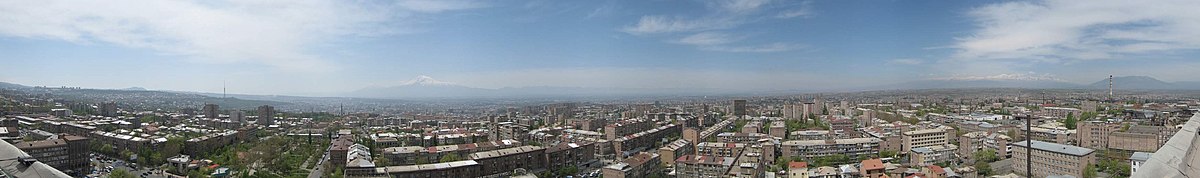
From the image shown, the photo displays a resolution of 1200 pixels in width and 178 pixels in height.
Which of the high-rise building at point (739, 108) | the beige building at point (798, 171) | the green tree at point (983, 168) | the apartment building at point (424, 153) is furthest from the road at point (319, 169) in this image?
the high-rise building at point (739, 108)

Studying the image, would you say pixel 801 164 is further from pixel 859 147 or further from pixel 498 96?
pixel 498 96

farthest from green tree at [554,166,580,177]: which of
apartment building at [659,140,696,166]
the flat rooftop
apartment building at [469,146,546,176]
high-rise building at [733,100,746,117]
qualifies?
high-rise building at [733,100,746,117]

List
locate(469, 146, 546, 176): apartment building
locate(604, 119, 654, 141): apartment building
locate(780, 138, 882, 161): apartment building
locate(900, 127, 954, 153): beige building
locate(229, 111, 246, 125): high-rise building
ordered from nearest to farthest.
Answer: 1. locate(469, 146, 546, 176): apartment building
2. locate(780, 138, 882, 161): apartment building
3. locate(900, 127, 954, 153): beige building
4. locate(604, 119, 654, 141): apartment building
5. locate(229, 111, 246, 125): high-rise building

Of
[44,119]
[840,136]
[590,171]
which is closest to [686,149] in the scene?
[590,171]

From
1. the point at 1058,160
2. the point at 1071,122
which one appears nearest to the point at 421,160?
the point at 1058,160

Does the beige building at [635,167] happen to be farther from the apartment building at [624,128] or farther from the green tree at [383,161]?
the apartment building at [624,128]

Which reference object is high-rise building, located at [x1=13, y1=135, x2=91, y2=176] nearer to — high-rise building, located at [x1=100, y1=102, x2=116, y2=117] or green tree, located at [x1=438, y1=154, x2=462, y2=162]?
green tree, located at [x1=438, y1=154, x2=462, y2=162]

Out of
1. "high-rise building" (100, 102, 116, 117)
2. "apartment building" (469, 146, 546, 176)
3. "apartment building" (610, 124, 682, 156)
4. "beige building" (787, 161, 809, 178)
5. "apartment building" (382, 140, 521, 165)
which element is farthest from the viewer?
"high-rise building" (100, 102, 116, 117)
